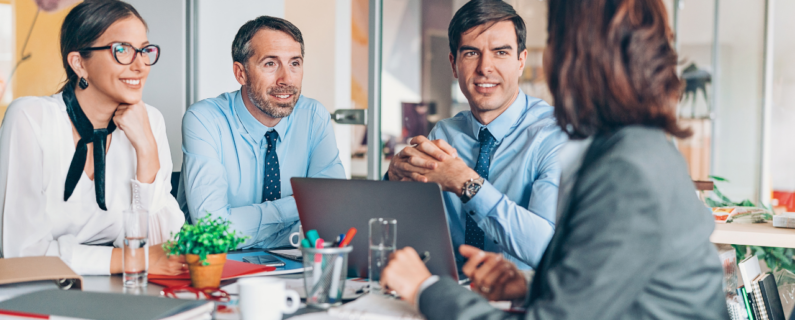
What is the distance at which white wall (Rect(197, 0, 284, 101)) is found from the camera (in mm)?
3227

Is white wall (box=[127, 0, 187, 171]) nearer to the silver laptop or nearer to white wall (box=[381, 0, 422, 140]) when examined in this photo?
white wall (box=[381, 0, 422, 140])

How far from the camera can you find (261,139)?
Answer: 8.03 ft

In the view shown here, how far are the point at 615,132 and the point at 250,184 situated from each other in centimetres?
179

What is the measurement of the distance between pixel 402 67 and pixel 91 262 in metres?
3.72

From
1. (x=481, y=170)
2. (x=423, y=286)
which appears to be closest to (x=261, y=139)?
(x=481, y=170)

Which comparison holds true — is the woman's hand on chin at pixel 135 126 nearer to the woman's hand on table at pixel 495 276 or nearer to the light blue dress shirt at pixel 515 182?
the light blue dress shirt at pixel 515 182

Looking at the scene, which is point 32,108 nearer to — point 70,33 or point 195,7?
point 70,33

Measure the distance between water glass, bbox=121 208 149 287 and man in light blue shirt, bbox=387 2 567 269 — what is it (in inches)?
28.2

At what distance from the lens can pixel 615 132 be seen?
0.90 metres

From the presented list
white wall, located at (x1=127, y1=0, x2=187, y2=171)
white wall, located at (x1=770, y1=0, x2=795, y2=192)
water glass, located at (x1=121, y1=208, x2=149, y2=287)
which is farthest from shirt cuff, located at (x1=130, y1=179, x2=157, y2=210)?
white wall, located at (x1=770, y1=0, x2=795, y2=192)

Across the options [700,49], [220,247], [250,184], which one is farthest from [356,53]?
[700,49]

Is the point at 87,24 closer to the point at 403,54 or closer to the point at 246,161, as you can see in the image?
the point at 246,161

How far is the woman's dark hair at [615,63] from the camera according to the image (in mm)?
891

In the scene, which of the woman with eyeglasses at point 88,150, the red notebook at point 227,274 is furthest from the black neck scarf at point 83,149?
the red notebook at point 227,274
